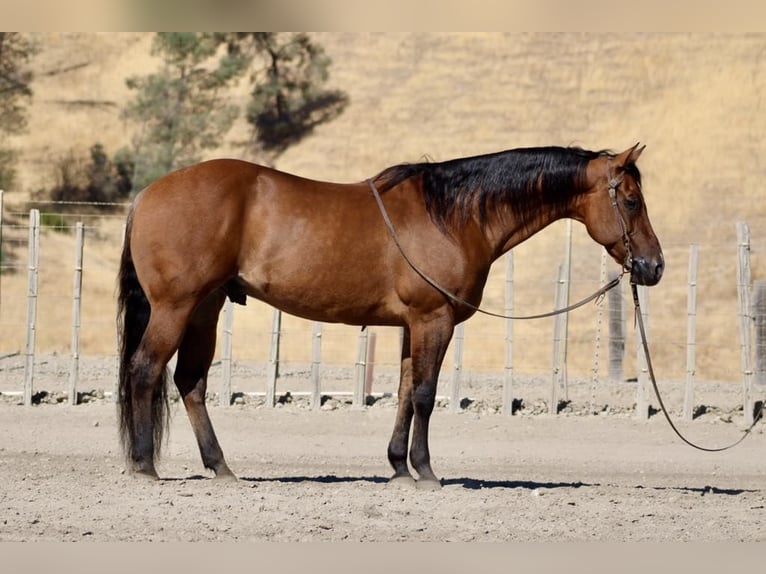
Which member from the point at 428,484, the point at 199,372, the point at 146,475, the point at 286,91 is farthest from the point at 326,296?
the point at 286,91

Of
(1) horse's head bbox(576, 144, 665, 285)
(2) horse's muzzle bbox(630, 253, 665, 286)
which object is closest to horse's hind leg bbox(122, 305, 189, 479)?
(1) horse's head bbox(576, 144, 665, 285)

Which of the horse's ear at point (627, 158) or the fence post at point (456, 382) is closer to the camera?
the horse's ear at point (627, 158)

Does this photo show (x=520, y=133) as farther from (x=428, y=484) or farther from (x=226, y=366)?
(x=428, y=484)

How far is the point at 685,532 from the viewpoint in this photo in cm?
640

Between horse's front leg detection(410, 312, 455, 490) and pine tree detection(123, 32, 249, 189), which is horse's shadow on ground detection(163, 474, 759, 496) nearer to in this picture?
horse's front leg detection(410, 312, 455, 490)

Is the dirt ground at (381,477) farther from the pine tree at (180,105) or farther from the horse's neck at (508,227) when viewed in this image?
the pine tree at (180,105)

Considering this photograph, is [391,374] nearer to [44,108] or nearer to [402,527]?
[402,527]

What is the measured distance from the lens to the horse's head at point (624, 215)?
7402 millimetres

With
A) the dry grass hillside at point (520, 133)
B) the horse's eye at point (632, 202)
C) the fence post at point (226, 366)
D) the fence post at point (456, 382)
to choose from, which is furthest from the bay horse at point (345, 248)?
the dry grass hillside at point (520, 133)

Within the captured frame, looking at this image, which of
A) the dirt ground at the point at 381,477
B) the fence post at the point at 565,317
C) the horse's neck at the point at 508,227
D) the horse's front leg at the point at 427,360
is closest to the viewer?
the dirt ground at the point at 381,477

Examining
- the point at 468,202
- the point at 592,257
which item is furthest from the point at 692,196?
the point at 468,202

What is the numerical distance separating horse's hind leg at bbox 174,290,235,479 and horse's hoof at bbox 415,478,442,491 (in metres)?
1.25

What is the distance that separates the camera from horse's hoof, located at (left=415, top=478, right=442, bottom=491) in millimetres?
7480

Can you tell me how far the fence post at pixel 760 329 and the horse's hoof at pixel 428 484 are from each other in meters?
8.01
